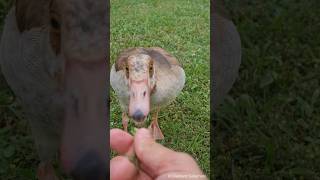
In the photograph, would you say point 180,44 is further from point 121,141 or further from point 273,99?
point 273,99

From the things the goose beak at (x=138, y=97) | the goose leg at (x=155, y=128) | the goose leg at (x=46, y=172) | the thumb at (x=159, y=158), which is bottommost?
the goose leg at (x=46, y=172)

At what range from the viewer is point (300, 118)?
6.80 feet

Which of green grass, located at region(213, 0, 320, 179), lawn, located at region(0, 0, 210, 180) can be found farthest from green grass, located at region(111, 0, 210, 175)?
green grass, located at region(213, 0, 320, 179)

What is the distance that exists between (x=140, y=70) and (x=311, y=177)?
0.67 metres

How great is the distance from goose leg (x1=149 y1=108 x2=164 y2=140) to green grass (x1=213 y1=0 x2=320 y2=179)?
0.34 metres

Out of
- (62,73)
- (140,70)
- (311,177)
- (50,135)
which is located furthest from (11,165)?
(311,177)

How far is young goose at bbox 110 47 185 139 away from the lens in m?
1.41

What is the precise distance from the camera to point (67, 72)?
1.46 m

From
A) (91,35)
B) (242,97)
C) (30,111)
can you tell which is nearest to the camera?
(91,35)

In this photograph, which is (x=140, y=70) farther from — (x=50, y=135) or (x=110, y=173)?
(x=50, y=135)

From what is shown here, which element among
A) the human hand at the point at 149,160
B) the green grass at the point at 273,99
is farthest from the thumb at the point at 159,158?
the green grass at the point at 273,99

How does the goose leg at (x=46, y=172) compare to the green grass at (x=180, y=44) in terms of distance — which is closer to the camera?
the green grass at (x=180, y=44)

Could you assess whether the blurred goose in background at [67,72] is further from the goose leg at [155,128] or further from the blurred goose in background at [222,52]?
the blurred goose in background at [222,52]

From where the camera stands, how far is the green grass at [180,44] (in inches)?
57.0
